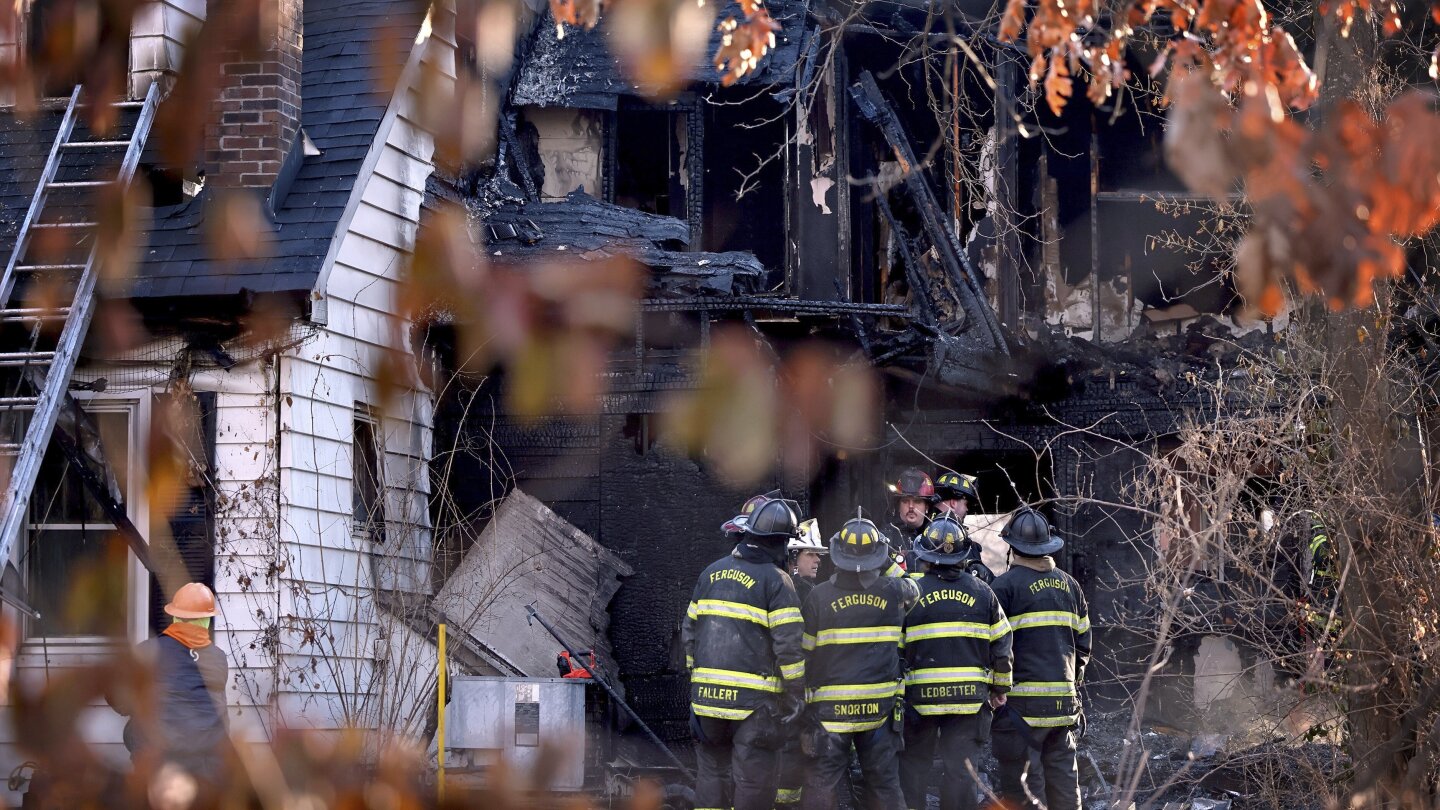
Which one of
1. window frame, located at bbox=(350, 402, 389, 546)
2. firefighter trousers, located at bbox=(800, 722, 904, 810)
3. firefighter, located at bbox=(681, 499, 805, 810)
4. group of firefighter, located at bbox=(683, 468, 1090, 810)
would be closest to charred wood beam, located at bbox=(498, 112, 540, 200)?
window frame, located at bbox=(350, 402, 389, 546)

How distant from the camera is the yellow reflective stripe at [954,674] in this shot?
882 centimetres

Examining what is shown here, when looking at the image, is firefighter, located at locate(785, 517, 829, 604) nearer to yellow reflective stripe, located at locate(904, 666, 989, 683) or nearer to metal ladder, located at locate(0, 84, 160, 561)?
yellow reflective stripe, located at locate(904, 666, 989, 683)

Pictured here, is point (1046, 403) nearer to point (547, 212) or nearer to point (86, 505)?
point (547, 212)

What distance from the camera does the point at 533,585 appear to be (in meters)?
11.1

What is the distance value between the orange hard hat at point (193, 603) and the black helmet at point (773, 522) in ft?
9.49

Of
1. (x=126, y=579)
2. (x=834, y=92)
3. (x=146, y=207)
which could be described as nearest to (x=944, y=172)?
(x=834, y=92)

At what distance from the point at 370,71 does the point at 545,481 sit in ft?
10.8

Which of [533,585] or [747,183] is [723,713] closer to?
[533,585]

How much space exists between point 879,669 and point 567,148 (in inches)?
251

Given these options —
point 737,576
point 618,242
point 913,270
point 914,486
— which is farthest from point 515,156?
point 737,576

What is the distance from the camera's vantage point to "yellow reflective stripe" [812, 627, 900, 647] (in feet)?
28.5

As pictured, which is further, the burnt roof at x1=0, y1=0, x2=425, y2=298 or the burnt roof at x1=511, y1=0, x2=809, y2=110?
the burnt roof at x1=511, y1=0, x2=809, y2=110

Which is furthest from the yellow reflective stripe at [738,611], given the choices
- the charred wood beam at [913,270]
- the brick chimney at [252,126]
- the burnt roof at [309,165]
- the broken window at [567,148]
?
the broken window at [567,148]

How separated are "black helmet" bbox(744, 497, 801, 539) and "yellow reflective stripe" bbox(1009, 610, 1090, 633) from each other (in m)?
1.57
